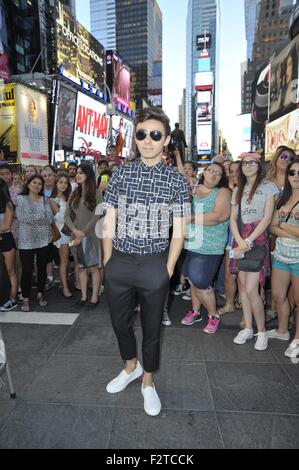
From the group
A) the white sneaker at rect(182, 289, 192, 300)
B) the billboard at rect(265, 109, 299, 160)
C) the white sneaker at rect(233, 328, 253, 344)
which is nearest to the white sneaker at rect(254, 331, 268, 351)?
the white sneaker at rect(233, 328, 253, 344)

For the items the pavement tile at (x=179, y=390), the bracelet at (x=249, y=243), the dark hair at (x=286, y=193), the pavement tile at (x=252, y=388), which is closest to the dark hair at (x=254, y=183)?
the dark hair at (x=286, y=193)

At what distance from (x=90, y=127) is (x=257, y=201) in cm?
3125

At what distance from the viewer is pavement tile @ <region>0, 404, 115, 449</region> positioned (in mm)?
2201

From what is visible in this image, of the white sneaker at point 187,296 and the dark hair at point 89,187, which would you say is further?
the white sneaker at point 187,296

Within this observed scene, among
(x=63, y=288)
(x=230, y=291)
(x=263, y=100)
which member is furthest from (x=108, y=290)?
(x=263, y=100)

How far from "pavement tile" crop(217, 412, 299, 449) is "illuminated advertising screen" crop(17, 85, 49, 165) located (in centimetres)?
2031

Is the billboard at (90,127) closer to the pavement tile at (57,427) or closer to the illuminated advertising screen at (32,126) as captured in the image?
the illuminated advertising screen at (32,126)

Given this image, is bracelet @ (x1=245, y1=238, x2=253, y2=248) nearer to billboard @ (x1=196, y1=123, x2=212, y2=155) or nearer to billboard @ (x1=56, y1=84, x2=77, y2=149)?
billboard @ (x1=56, y1=84, x2=77, y2=149)

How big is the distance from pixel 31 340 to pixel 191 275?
2149 millimetres

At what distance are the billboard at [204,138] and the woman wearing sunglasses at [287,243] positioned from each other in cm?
8594

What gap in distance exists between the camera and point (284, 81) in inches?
982

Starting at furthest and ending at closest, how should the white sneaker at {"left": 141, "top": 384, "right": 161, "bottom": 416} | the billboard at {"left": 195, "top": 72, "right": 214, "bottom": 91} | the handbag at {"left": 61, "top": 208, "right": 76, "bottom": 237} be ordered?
the billboard at {"left": 195, "top": 72, "right": 214, "bottom": 91} → the handbag at {"left": 61, "top": 208, "right": 76, "bottom": 237} → the white sneaker at {"left": 141, "top": 384, "right": 161, "bottom": 416}

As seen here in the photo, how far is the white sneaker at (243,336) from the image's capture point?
3705 millimetres

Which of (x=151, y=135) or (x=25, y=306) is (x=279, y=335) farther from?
(x=25, y=306)
